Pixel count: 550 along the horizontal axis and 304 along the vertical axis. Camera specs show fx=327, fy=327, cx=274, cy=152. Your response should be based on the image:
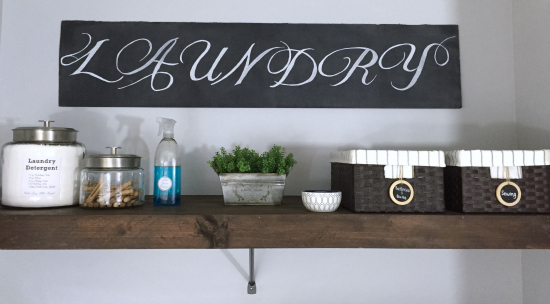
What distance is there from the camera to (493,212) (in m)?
0.93

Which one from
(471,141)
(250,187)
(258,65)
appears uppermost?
(258,65)

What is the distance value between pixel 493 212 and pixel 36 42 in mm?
1736

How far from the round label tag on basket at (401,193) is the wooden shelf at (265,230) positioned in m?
0.05

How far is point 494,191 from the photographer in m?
0.94

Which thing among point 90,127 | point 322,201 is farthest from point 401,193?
point 90,127

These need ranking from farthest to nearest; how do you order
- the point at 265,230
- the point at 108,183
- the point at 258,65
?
the point at 258,65, the point at 108,183, the point at 265,230

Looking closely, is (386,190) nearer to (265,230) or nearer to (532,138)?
(265,230)

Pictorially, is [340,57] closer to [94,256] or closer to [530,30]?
[530,30]

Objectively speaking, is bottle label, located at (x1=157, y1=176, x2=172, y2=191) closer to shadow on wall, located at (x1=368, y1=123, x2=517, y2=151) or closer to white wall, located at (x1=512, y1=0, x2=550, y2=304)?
shadow on wall, located at (x1=368, y1=123, x2=517, y2=151)

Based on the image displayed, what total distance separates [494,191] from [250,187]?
72 cm

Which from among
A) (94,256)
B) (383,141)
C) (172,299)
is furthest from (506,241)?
(94,256)

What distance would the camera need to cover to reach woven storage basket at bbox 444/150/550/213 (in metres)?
0.93

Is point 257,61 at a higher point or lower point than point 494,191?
higher

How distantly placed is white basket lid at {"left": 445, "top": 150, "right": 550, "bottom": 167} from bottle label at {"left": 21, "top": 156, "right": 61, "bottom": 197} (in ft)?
3.96
